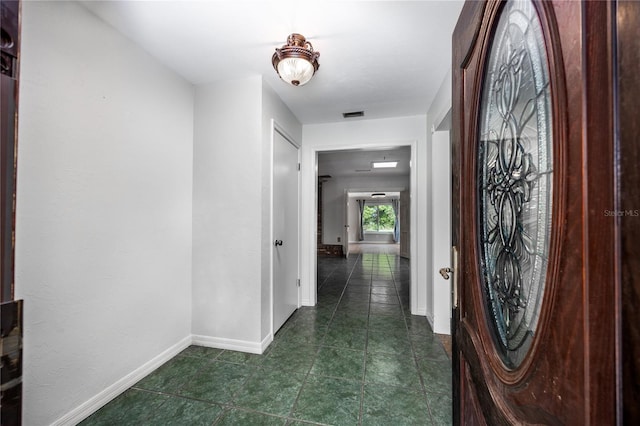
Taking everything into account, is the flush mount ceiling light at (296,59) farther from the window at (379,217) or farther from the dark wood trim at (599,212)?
the window at (379,217)

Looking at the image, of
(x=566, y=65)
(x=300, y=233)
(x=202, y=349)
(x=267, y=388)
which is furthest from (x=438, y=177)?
(x=202, y=349)

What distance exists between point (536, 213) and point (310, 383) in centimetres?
180

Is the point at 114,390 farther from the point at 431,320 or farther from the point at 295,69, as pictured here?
the point at 431,320

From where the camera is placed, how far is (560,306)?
46cm

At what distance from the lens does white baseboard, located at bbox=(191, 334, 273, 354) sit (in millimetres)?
2139

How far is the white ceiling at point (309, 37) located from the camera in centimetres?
146

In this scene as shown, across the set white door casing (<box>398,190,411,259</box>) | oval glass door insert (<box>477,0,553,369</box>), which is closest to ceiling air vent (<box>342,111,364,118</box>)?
oval glass door insert (<box>477,0,553,369</box>)

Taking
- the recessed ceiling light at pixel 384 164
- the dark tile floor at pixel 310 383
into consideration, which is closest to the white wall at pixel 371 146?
the dark tile floor at pixel 310 383

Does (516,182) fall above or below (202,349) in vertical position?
above

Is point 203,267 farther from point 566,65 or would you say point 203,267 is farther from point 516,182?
point 566,65

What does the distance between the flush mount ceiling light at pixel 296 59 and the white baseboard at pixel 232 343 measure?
2142 mm

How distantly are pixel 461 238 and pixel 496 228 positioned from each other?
173mm

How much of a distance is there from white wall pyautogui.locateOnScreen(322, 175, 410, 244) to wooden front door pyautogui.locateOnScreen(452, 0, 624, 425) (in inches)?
251

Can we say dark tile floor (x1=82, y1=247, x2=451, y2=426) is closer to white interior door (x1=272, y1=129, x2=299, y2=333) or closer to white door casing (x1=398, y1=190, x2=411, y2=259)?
white interior door (x1=272, y1=129, x2=299, y2=333)
